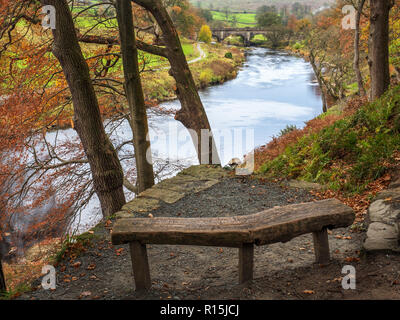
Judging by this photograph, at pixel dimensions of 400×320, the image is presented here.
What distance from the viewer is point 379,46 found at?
29.5 feet

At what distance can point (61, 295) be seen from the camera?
3.93 meters

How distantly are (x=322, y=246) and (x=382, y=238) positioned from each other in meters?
0.64

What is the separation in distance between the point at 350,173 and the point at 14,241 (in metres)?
11.7

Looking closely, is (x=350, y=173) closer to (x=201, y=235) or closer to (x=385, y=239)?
(x=385, y=239)

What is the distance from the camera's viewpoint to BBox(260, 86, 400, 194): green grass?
21.1ft

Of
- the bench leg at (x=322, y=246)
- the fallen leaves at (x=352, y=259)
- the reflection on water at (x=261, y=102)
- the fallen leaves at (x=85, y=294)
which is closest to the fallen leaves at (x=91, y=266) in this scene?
the fallen leaves at (x=85, y=294)

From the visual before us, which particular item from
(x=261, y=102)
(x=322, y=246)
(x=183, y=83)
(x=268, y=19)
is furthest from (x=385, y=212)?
(x=268, y=19)

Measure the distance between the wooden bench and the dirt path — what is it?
0.96 feet

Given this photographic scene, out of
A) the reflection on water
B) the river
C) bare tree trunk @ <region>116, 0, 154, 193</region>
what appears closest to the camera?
bare tree trunk @ <region>116, 0, 154, 193</region>

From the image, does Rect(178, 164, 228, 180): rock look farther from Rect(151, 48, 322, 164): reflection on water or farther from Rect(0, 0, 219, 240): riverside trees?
Rect(151, 48, 322, 164): reflection on water

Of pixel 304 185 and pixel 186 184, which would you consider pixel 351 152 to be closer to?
pixel 304 185

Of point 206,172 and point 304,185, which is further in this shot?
point 206,172

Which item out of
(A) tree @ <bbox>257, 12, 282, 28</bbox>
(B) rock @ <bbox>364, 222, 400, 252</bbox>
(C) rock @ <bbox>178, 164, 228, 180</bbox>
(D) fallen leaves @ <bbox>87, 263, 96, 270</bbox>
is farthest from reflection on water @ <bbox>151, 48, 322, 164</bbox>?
(A) tree @ <bbox>257, 12, 282, 28</bbox>

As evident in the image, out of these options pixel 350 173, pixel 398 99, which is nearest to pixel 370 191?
pixel 350 173
